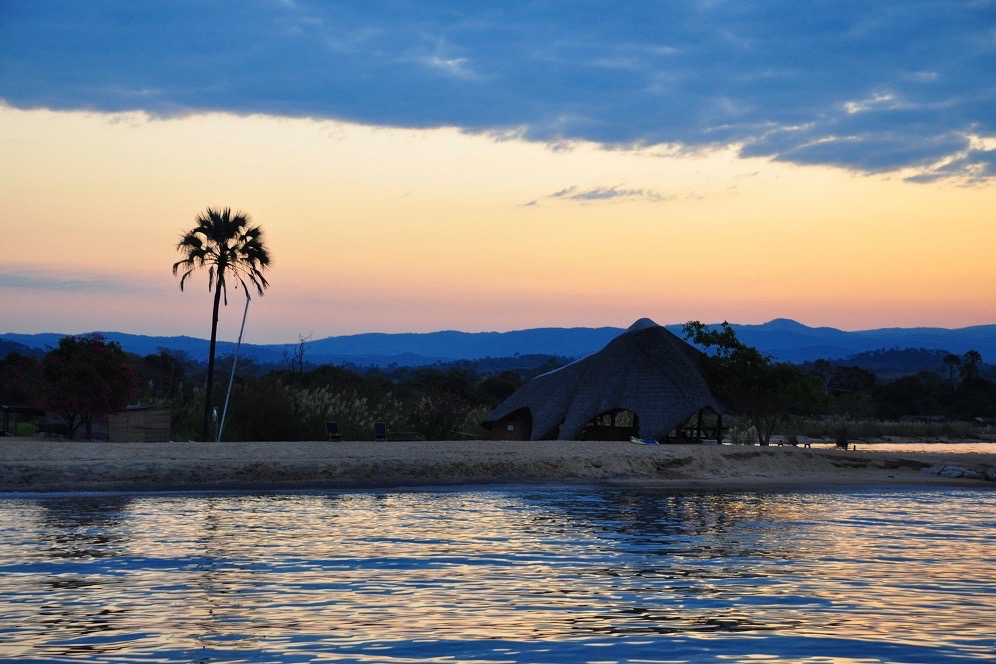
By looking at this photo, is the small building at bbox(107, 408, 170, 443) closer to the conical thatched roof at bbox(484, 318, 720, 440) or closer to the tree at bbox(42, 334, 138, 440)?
the tree at bbox(42, 334, 138, 440)

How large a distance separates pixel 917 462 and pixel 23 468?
984 inches

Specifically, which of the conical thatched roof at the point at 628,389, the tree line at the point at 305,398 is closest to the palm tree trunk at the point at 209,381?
the tree line at the point at 305,398

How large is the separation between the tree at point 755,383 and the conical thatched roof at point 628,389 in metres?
0.74

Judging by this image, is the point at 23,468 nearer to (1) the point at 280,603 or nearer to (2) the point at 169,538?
(2) the point at 169,538

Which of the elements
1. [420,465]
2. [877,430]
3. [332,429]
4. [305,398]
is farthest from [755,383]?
[877,430]

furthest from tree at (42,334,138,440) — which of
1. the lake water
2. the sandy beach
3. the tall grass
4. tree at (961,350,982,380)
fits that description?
tree at (961,350,982,380)

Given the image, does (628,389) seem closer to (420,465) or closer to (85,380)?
(420,465)

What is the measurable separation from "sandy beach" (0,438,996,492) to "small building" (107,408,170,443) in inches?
101

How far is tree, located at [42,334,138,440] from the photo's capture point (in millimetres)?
30281

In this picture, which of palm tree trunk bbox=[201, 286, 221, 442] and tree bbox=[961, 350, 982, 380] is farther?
tree bbox=[961, 350, 982, 380]

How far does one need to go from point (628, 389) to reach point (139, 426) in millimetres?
14706

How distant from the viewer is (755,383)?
35.1 metres

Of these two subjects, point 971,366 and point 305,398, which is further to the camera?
point 971,366

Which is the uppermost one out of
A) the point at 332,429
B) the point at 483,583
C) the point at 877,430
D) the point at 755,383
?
the point at 755,383
